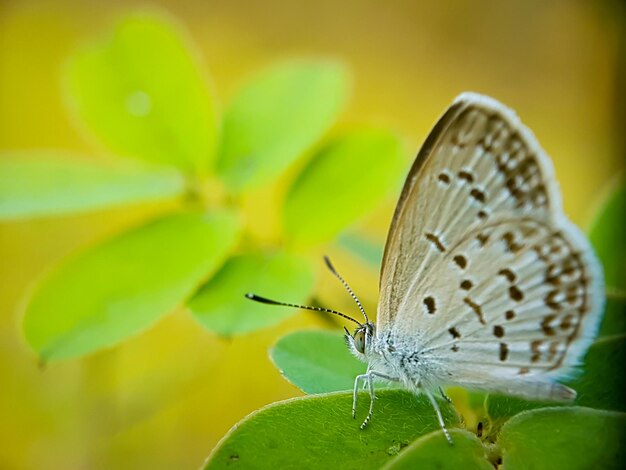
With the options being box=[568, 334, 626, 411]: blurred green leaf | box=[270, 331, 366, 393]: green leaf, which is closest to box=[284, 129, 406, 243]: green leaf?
box=[270, 331, 366, 393]: green leaf

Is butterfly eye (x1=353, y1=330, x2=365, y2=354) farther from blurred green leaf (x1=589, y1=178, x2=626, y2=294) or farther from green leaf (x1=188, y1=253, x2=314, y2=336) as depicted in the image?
blurred green leaf (x1=589, y1=178, x2=626, y2=294)

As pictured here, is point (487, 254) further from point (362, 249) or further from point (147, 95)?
point (147, 95)

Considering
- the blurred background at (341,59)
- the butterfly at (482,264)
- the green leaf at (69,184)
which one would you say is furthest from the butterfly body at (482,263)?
the blurred background at (341,59)

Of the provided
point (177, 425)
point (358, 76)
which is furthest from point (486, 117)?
point (358, 76)

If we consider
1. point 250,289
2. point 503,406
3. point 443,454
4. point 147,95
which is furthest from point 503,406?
Result: point 147,95

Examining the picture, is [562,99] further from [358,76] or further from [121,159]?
[121,159]
